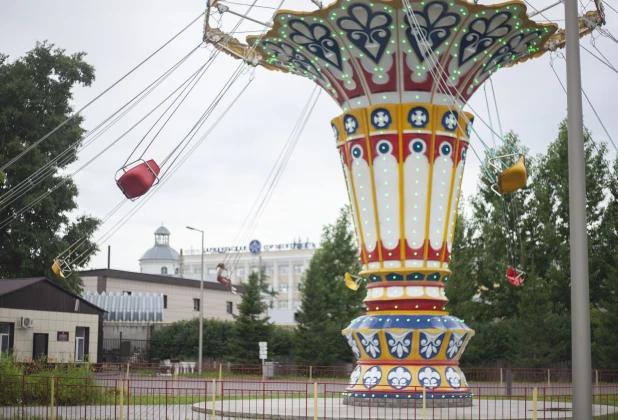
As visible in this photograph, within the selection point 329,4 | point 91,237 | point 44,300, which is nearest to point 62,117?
point 91,237

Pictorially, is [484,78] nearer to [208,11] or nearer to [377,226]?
[377,226]

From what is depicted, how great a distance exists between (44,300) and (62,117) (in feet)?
37.2

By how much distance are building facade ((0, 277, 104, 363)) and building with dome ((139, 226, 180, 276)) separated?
5064 cm

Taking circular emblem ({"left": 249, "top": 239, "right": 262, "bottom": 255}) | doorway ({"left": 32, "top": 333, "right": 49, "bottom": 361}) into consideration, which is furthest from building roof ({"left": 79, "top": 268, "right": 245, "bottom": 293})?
doorway ({"left": 32, "top": 333, "right": 49, "bottom": 361})

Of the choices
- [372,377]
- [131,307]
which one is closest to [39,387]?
[372,377]

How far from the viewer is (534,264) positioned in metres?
46.3

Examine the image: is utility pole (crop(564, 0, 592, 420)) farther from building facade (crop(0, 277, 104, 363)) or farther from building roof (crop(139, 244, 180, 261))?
building roof (crop(139, 244, 180, 261))

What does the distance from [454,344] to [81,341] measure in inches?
983

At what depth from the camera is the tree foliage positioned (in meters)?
42.0

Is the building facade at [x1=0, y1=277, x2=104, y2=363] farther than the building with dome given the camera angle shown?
No

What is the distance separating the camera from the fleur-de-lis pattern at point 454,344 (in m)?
19.5

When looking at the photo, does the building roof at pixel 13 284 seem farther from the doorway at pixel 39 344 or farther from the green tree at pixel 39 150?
the green tree at pixel 39 150

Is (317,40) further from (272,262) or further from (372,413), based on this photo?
(272,262)

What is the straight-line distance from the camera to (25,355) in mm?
34875
